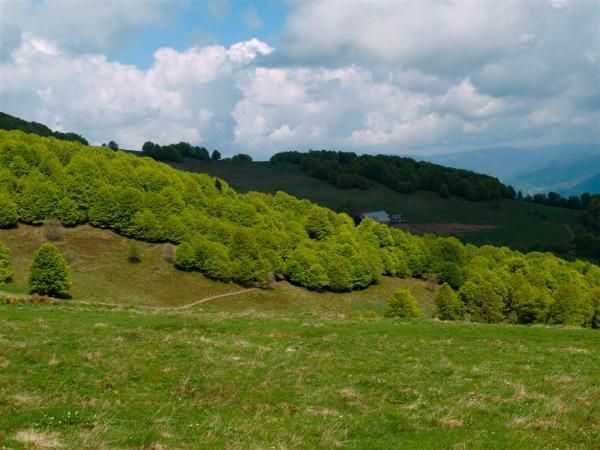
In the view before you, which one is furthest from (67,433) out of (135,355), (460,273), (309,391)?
(460,273)

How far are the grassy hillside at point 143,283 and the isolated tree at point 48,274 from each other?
4.58 m

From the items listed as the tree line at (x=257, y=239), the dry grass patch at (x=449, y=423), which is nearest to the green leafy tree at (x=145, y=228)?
the tree line at (x=257, y=239)

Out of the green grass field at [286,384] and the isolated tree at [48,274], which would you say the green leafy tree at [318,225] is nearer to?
the isolated tree at [48,274]

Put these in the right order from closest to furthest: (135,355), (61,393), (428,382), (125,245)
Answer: (61,393) → (428,382) → (135,355) → (125,245)

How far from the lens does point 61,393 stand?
17219 millimetres

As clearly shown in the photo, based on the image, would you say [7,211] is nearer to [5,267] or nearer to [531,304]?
[5,267]

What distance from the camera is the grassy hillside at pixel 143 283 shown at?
291 ft

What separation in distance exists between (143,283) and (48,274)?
21.4m

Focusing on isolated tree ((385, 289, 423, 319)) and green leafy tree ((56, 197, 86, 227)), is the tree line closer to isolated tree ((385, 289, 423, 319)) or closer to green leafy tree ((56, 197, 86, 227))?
green leafy tree ((56, 197, 86, 227))

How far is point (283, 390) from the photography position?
19359 mm

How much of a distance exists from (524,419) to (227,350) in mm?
14253

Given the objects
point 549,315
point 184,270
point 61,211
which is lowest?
point 549,315

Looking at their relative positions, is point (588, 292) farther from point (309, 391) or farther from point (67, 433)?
point (67, 433)

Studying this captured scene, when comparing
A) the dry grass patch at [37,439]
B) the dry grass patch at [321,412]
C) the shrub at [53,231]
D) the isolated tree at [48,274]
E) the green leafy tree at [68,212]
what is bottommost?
the isolated tree at [48,274]
